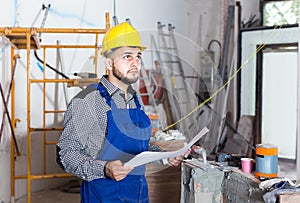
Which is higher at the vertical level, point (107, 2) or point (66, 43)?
point (107, 2)

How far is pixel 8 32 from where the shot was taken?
2770 mm

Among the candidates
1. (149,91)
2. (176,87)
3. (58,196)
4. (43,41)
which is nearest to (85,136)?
(149,91)

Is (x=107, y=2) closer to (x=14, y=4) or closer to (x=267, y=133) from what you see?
(x=14, y=4)

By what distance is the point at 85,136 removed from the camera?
4.78ft

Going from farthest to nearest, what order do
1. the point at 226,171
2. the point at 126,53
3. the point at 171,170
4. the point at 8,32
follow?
1. the point at 8,32
2. the point at 171,170
3. the point at 226,171
4. the point at 126,53

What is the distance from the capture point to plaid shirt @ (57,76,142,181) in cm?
142

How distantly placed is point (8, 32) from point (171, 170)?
1.32m

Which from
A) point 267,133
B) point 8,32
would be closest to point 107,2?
point 8,32

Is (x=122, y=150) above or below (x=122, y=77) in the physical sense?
below

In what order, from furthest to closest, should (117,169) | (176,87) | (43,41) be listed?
1. (43,41)
2. (176,87)
3. (117,169)

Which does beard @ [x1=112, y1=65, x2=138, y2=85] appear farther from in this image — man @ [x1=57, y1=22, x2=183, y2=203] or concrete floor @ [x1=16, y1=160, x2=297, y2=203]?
concrete floor @ [x1=16, y1=160, x2=297, y2=203]

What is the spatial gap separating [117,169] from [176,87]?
143 cm

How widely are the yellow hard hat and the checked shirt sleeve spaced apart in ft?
0.60

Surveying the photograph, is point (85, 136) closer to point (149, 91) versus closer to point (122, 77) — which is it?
point (122, 77)
